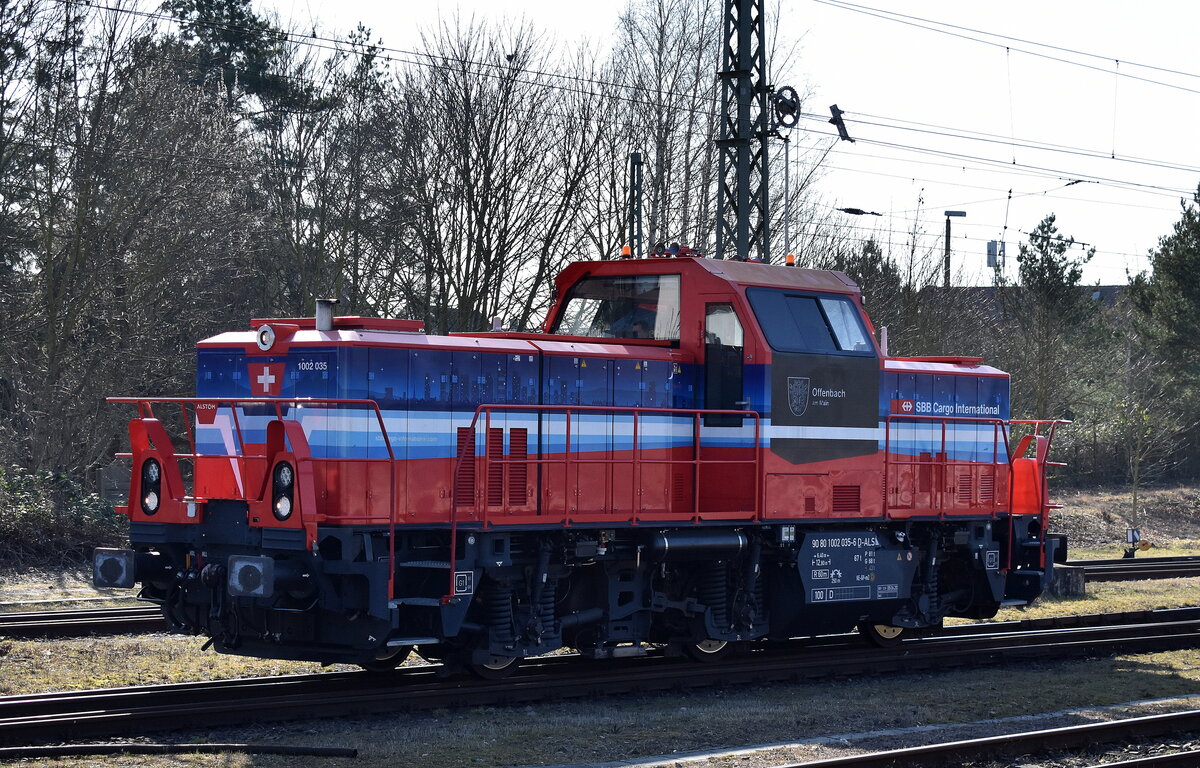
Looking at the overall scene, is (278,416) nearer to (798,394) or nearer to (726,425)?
(726,425)

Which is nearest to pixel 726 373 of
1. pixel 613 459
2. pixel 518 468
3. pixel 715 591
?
pixel 613 459

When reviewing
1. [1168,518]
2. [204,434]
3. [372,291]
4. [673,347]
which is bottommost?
[1168,518]

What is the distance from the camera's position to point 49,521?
20078 mm

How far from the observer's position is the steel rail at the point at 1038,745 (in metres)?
8.48

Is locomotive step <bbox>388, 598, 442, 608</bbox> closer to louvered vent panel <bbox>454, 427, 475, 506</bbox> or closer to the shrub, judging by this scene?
louvered vent panel <bbox>454, 427, 475, 506</bbox>

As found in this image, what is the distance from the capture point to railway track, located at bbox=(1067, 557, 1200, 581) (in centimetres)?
2244

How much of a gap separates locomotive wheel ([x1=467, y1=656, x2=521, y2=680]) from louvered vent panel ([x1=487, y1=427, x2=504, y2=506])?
57.1 inches

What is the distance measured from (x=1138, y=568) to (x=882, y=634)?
11.3m

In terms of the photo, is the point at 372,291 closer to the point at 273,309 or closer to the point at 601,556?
the point at 273,309

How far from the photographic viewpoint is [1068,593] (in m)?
19.5

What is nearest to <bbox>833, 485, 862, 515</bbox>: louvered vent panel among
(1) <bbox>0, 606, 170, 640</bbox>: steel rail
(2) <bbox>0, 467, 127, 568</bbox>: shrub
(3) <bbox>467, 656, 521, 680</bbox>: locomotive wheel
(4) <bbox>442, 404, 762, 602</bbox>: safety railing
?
(4) <bbox>442, 404, 762, 602</bbox>: safety railing

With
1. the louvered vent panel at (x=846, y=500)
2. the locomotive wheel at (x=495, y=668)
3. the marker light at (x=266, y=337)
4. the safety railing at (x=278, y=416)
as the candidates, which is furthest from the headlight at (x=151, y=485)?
the louvered vent panel at (x=846, y=500)

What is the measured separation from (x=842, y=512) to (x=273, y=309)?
62.5 feet

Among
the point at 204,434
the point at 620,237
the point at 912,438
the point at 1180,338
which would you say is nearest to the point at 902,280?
the point at 620,237
